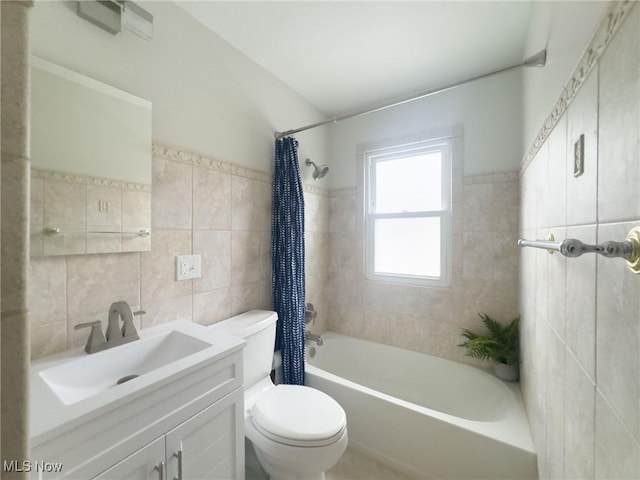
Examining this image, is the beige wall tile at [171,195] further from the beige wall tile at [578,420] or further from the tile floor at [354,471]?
the beige wall tile at [578,420]

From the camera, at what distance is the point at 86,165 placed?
3.42ft

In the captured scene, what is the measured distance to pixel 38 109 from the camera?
36.3 inches

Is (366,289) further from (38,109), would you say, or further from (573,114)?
(38,109)

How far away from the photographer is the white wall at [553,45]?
0.70 metres

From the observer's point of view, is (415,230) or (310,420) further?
(415,230)

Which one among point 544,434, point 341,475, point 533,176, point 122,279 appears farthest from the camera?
point 341,475

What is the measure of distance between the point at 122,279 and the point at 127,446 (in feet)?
2.17

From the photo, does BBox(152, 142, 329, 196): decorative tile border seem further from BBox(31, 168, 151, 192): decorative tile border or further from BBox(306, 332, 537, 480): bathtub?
BBox(306, 332, 537, 480): bathtub

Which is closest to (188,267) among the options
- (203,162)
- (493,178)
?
(203,162)

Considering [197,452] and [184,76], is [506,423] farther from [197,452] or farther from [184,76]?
[184,76]

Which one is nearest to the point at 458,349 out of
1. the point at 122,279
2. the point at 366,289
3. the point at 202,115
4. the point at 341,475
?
the point at 366,289

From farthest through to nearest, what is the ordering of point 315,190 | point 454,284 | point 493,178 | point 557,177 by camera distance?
point 315,190
point 454,284
point 493,178
point 557,177

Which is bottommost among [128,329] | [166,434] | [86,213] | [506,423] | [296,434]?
[506,423]

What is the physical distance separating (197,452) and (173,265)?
0.80m
